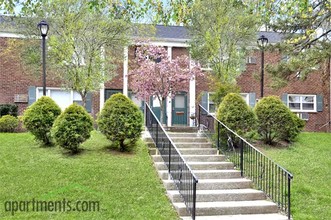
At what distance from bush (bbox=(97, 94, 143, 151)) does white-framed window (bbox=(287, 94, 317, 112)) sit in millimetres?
13551

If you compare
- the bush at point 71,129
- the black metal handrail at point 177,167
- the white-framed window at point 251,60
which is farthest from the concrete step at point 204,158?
the white-framed window at point 251,60

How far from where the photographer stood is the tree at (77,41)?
14492mm

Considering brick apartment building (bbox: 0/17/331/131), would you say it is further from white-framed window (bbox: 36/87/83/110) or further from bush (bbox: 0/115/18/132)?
bush (bbox: 0/115/18/132)

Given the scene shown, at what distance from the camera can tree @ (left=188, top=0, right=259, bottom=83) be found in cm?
1655

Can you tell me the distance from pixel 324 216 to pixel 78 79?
10.8 metres

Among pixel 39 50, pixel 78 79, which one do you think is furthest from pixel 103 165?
pixel 39 50

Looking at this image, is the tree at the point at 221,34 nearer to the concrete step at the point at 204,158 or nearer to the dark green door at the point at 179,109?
the dark green door at the point at 179,109

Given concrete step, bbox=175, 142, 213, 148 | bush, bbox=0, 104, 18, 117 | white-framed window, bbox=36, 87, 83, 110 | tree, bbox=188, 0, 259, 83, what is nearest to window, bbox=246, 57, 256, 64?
tree, bbox=188, 0, 259, 83

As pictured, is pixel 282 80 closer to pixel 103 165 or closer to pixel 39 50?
pixel 103 165

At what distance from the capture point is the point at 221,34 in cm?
1681

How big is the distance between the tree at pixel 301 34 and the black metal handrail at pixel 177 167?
135 inches

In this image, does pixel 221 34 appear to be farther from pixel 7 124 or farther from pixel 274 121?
pixel 7 124

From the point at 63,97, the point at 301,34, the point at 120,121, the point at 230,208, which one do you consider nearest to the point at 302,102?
the point at 301,34

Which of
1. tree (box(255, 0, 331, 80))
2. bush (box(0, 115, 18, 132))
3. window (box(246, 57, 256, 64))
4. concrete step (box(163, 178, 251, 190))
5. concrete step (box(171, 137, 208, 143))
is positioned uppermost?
window (box(246, 57, 256, 64))
